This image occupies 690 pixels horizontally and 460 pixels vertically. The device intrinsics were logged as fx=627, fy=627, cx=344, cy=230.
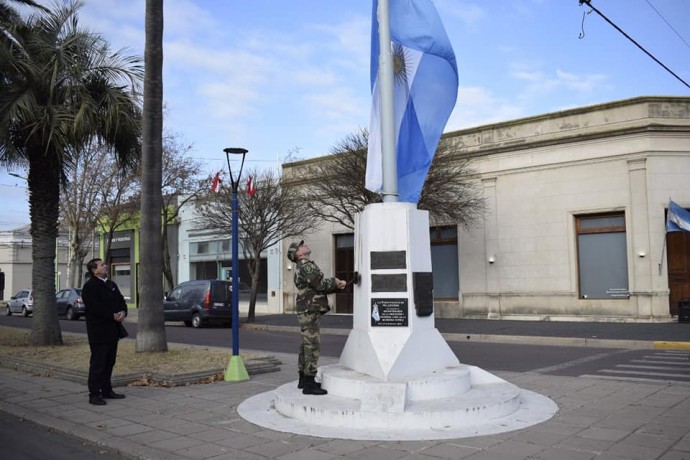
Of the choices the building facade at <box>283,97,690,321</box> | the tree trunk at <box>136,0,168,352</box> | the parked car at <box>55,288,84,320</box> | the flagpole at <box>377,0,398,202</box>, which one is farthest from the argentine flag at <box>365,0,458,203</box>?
the parked car at <box>55,288,84,320</box>

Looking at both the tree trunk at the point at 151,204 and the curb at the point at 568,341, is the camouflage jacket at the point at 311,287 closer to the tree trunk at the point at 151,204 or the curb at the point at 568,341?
the tree trunk at the point at 151,204

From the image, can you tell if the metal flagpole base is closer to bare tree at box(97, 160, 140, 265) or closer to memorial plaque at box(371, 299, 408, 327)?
memorial plaque at box(371, 299, 408, 327)

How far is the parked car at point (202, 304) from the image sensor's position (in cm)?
2448

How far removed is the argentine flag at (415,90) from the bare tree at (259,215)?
16.0 meters

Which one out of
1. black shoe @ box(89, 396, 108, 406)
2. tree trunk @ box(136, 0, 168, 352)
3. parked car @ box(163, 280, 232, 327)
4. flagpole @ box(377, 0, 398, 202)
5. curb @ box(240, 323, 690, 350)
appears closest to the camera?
flagpole @ box(377, 0, 398, 202)

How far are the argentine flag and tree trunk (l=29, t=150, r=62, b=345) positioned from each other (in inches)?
351

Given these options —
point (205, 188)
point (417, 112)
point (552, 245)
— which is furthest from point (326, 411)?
point (205, 188)

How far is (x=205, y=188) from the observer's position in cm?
2972

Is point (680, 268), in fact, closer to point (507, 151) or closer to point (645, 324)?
point (645, 324)

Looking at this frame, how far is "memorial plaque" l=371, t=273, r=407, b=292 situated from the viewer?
771cm

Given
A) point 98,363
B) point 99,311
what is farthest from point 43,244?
point 98,363

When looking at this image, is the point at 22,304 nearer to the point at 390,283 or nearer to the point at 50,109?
the point at 50,109

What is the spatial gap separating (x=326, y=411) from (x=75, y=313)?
2793cm

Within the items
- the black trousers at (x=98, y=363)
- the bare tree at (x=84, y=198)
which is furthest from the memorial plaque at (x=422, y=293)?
the bare tree at (x=84, y=198)
